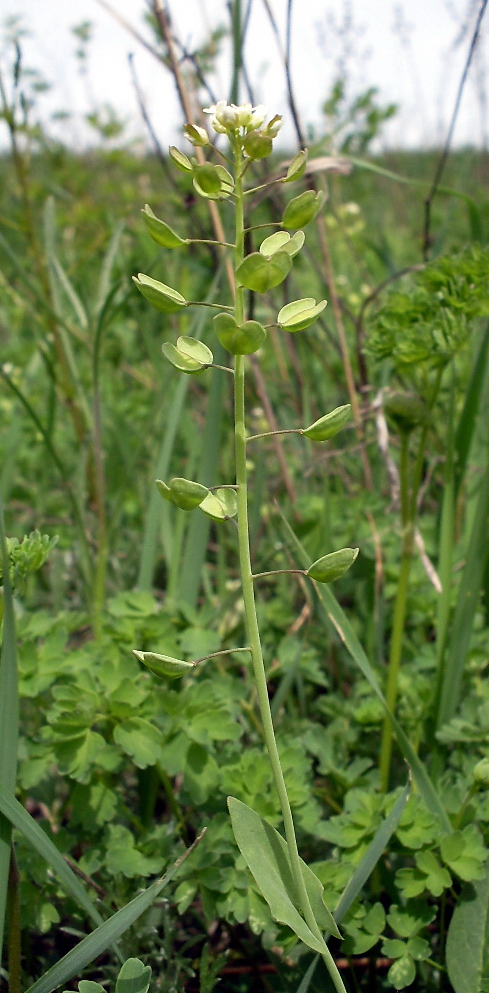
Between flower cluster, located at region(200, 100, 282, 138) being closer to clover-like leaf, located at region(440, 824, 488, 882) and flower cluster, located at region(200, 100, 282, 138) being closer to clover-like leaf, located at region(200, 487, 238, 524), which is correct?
clover-like leaf, located at region(200, 487, 238, 524)

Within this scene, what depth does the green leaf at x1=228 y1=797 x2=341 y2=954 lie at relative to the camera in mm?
642

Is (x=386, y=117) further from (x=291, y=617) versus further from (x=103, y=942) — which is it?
(x=103, y=942)

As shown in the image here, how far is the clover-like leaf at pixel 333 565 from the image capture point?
2.16ft

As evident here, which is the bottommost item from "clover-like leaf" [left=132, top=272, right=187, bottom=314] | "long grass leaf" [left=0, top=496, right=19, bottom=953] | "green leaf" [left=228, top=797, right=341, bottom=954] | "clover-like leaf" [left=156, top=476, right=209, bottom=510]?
"green leaf" [left=228, top=797, right=341, bottom=954]

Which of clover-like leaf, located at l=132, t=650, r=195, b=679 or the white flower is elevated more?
the white flower

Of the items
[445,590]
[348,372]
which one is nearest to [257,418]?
[348,372]

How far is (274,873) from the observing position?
27.0 inches

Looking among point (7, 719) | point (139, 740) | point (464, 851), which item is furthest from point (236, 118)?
point (464, 851)

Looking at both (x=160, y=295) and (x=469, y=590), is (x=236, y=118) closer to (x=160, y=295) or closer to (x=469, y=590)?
(x=160, y=295)

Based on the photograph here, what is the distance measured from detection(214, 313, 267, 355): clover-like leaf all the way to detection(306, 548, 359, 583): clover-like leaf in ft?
0.63

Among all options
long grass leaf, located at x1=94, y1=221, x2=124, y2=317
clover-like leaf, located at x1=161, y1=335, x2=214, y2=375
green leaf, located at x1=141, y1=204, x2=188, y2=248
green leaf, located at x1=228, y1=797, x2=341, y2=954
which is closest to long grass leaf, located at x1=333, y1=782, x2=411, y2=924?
green leaf, located at x1=228, y1=797, x2=341, y2=954

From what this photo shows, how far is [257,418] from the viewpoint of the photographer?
2055 mm

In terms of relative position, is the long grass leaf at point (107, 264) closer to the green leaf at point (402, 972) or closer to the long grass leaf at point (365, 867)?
the long grass leaf at point (365, 867)

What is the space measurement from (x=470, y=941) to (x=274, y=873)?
0.98 feet
